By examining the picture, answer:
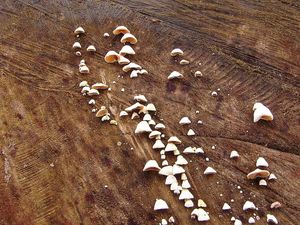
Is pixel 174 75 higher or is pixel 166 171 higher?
pixel 174 75

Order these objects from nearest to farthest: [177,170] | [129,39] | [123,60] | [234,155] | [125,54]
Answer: [177,170] < [234,155] < [123,60] < [125,54] < [129,39]

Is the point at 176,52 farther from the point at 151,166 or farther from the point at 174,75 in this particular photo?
the point at 151,166

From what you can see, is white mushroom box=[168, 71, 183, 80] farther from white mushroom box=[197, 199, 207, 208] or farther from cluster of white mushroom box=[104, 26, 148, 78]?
white mushroom box=[197, 199, 207, 208]

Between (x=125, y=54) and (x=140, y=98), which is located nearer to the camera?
(x=140, y=98)

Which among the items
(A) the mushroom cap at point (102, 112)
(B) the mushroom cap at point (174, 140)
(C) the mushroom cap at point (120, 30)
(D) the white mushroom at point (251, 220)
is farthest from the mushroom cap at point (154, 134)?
(C) the mushroom cap at point (120, 30)

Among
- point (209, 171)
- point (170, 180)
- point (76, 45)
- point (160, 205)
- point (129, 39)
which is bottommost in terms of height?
point (160, 205)

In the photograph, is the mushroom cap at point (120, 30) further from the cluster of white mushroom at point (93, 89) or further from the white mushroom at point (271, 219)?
the white mushroom at point (271, 219)

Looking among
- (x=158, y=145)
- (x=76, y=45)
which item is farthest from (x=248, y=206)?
(x=76, y=45)
